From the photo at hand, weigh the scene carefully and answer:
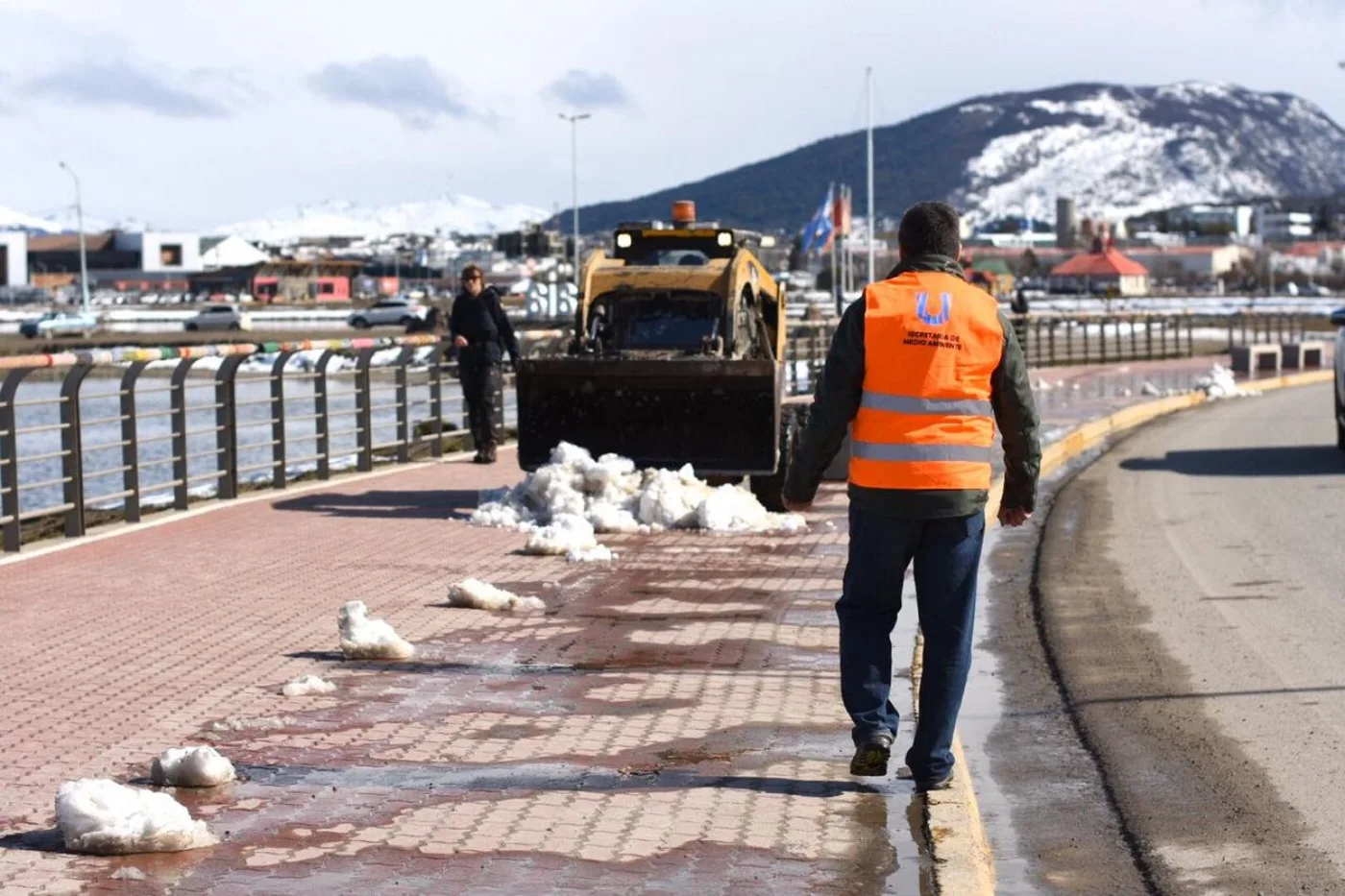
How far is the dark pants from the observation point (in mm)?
21703

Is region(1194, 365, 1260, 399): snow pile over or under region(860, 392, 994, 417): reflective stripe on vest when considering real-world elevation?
under

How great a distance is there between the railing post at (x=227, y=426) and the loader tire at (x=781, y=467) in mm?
4383

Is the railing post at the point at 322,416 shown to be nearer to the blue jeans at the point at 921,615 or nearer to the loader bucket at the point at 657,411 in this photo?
the loader bucket at the point at 657,411

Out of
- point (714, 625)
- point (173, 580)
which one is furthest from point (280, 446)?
point (714, 625)

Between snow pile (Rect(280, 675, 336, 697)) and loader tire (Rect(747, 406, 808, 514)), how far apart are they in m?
8.77

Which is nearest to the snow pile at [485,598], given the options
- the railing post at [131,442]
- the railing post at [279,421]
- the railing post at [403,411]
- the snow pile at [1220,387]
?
the railing post at [131,442]

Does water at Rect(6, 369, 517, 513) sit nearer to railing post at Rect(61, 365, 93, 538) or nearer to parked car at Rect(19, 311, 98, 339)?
railing post at Rect(61, 365, 93, 538)

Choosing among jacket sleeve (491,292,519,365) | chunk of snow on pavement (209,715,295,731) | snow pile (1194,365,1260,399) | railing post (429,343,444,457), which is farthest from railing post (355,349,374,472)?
snow pile (1194,365,1260,399)

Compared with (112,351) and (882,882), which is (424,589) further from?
(882,882)

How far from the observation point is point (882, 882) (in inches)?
257

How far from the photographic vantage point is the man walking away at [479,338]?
21562mm

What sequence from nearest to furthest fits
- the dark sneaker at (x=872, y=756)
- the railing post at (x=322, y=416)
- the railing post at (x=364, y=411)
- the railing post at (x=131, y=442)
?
the dark sneaker at (x=872, y=756) → the railing post at (x=131, y=442) → the railing post at (x=322, y=416) → the railing post at (x=364, y=411)

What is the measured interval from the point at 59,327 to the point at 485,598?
8408 centimetres

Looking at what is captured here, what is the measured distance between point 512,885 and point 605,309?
520 inches
